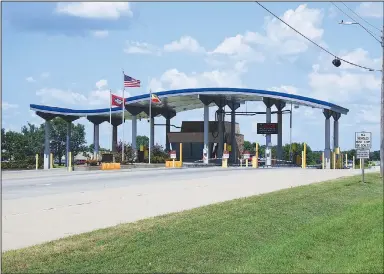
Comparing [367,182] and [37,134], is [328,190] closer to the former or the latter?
[367,182]

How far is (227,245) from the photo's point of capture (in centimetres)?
980

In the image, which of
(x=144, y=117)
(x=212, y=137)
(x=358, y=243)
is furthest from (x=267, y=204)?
(x=144, y=117)

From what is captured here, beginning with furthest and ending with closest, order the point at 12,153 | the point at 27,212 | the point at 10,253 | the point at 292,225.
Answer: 1. the point at 12,153
2. the point at 27,212
3. the point at 292,225
4. the point at 10,253

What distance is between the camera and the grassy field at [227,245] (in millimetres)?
8289

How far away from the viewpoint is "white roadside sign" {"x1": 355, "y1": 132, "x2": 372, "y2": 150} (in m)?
25.9

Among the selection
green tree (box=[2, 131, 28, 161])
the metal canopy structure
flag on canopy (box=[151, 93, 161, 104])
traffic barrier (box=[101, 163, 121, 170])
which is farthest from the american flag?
green tree (box=[2, 131, 28, 161])

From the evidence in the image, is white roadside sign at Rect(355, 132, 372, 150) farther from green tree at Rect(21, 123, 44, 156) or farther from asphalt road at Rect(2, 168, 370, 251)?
green tree at Rect(21, 123, 44, 156)

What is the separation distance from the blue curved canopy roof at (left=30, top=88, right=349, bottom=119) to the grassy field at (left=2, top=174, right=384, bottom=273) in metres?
38.6

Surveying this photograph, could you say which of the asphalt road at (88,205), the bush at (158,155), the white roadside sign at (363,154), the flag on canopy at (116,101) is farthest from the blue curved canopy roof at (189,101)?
Answer: the asphalt road at (88,205)

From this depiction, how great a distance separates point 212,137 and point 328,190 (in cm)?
4298

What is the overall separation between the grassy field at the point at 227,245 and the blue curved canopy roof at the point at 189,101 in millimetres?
38561

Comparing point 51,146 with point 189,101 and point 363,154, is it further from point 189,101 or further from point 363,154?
point 363,154

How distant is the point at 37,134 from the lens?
112 metres

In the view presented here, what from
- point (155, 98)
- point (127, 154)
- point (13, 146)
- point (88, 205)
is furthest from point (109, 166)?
point (13, 146)
